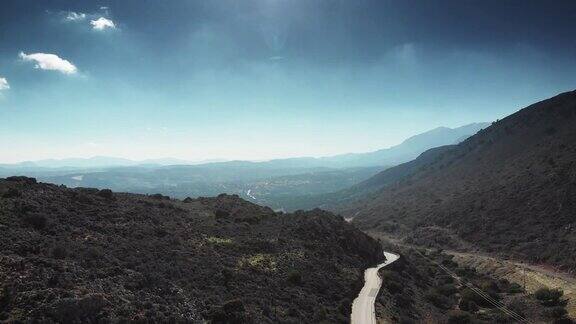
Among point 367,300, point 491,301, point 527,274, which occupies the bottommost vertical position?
point 527,274

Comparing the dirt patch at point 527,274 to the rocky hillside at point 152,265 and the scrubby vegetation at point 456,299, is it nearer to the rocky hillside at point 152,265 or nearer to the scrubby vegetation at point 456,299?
the scrubby vegetation at point 456,299

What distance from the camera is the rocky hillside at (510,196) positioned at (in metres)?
73.8

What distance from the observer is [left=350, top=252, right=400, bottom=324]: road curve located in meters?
35.8

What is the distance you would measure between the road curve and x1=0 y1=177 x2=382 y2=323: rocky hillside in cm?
98

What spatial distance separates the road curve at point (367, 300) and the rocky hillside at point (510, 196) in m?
32.4

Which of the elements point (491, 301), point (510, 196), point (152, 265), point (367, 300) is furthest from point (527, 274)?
point (152, 265)

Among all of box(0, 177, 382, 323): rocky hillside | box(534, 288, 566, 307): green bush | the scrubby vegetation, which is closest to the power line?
the scrubby vegetation

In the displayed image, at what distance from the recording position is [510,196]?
302ft

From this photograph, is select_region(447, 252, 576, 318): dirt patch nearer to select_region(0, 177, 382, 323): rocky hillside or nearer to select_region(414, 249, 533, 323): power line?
select_region(414, 249, 533, 323): power line

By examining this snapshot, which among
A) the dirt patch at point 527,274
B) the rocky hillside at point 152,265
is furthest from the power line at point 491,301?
the rocky hillside at point 152,265

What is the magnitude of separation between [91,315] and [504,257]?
2842 inches

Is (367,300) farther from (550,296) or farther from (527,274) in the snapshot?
(527,274)

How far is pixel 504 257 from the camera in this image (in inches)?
2837

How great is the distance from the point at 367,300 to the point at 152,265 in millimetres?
22378
